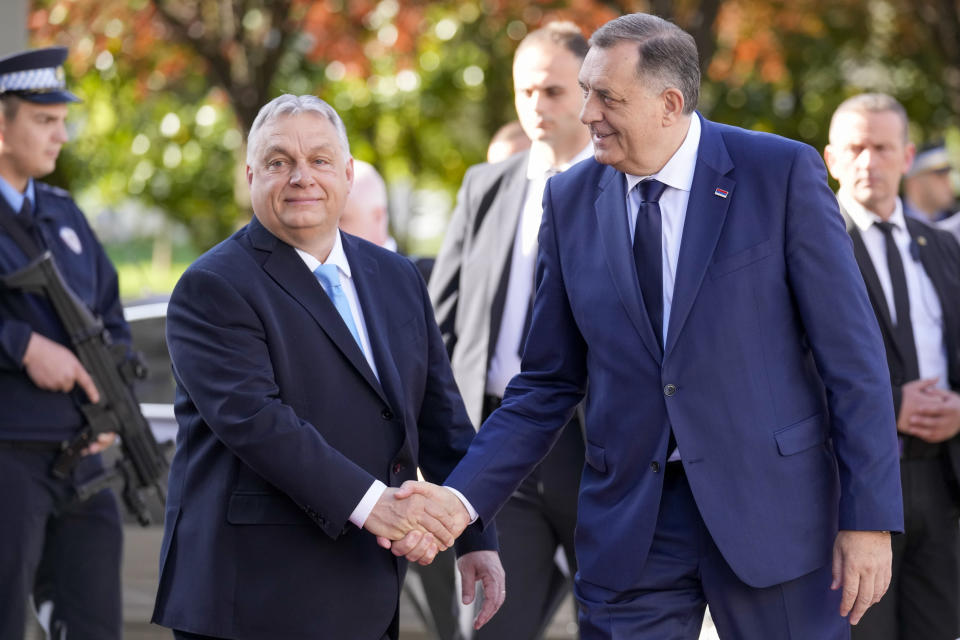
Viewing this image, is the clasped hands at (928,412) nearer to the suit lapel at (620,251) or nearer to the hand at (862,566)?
the hand at (862,566)

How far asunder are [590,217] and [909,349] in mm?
1878

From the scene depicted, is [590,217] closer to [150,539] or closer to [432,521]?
[432,521]

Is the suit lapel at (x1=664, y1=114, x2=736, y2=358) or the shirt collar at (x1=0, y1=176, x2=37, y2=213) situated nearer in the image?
the suit lapel at (x1=664, y1=114, x2=736, y2=358)

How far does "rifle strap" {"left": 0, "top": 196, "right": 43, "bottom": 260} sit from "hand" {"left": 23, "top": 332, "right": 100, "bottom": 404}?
0.98ft

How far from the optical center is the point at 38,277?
14.7 ft

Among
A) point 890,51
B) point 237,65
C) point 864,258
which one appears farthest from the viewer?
point 890,51

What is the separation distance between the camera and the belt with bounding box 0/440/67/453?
4465mm

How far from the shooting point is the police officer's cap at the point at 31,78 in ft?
15.5

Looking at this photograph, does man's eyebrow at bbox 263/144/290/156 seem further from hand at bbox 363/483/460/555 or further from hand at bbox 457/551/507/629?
hand at bbox 457/551/507/629

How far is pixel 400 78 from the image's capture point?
16.0 metres

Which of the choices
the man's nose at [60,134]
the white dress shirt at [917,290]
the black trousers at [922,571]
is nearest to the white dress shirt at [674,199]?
the white dress shirt at [917,290]

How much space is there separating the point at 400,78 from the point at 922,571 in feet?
39.5

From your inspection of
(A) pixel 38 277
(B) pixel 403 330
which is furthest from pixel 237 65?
(B) pixel 403 330

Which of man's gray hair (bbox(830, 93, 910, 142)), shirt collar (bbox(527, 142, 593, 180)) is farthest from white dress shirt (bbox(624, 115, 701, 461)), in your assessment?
man's gray hair (bbox(830, 93, 910, 142))
